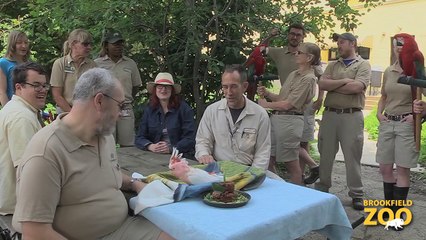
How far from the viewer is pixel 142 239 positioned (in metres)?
2.24

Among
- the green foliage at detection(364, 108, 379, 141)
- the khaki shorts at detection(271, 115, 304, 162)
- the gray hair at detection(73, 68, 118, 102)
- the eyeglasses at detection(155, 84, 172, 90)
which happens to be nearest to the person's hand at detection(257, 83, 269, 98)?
the khaki shorts at detection(271, 115, 304, 162)

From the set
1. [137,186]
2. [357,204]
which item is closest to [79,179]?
[137,186]

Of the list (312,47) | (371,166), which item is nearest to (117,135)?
(312,47)

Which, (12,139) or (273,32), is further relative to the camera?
(273,32)

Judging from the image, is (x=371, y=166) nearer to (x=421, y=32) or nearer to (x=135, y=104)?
(x=135, y=104)

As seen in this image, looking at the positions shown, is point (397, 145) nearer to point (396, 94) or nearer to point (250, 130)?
point (396, 94)

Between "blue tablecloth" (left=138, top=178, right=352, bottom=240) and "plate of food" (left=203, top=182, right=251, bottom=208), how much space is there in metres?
0.03

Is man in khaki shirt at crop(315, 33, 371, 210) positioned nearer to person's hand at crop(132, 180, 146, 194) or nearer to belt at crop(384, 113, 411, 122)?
belt at crop(384, 113, 411, 122)

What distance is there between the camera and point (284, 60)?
5.03 metres

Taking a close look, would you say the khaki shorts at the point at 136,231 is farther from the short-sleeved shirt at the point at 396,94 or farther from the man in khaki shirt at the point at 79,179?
the short-sleeved shirt at the point at 396,94

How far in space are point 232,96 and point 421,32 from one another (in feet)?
46.6

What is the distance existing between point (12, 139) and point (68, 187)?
2.56 ft

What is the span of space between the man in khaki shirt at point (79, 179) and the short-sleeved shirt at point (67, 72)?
7.87ft

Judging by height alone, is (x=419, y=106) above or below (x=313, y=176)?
above
